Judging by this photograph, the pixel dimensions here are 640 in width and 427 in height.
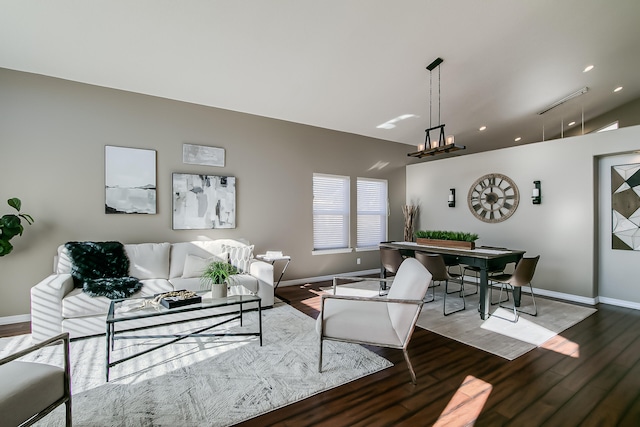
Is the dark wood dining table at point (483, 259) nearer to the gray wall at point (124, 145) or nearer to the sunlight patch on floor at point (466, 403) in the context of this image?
the sunlight patch on floor at point (466, 403)

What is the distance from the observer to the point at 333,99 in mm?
4938

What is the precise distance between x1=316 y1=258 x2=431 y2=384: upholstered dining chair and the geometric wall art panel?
4030mm

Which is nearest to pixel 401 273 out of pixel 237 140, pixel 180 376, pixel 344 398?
pixel 344 398

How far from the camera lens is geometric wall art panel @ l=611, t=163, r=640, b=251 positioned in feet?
14.4

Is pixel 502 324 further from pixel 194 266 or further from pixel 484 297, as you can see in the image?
pixel 194 266

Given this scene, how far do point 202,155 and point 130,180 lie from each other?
1042 millimetres

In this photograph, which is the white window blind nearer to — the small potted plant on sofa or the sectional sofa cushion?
the sectional sofa cushion

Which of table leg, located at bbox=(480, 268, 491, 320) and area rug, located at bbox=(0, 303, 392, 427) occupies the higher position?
table leg, located at bbox=(480, 268, 491, 320)

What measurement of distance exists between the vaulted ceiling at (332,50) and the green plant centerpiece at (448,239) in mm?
2263

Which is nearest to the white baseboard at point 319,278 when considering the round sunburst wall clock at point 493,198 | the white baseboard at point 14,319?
the round sunburst wall clock at point 493,198

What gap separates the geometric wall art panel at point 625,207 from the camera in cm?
439

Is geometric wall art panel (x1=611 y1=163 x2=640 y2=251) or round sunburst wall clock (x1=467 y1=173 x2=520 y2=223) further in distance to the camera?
round sunburst wall clock (x1=467 y1=173 x2=520 y2=223)

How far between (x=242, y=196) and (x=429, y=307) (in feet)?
11.0

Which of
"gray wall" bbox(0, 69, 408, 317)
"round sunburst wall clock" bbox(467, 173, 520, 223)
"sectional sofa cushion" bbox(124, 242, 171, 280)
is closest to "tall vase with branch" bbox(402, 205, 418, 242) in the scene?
"round sunburst wall clock" bbox(467, 173, 520, 223)
